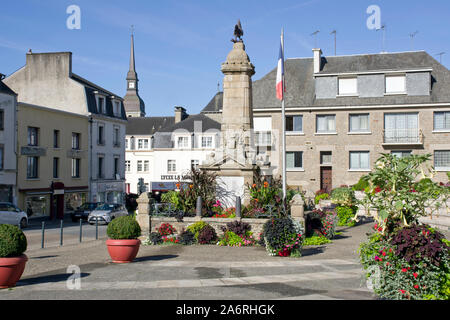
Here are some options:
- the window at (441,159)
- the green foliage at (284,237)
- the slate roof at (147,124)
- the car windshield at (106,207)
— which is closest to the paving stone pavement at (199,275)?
the green foliage at (284,237)

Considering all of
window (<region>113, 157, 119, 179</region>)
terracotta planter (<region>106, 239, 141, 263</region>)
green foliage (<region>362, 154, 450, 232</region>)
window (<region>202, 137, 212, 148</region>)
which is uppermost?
window (<region>202, 137, 212, 148</region>)

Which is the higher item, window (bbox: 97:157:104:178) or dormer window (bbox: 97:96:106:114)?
dormer window (bbox: 97:96:106:114)

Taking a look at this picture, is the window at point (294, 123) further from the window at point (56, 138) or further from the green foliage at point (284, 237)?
the green foliage at point (284, 237)

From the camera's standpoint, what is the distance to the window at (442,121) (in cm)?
3650

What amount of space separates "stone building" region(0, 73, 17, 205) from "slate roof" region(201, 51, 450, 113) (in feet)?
60.8

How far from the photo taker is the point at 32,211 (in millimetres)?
36312

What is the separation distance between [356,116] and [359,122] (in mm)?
531

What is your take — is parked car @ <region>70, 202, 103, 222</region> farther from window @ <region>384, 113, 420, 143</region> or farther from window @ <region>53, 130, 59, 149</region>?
window @ <region>384, 113, 420, 143</region>

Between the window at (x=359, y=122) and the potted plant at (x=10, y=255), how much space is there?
32.2 meters

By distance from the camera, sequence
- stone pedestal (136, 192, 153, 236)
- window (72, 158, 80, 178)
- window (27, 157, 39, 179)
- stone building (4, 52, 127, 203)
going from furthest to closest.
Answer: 1. stone building (4, 52, 127, 203)
2. window (72, 158, 80, 178)
3. window (27, 157, 39, 179)
4. stone pedestal (136, 192, 153, 236)

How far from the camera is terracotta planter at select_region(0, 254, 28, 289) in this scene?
9.74m

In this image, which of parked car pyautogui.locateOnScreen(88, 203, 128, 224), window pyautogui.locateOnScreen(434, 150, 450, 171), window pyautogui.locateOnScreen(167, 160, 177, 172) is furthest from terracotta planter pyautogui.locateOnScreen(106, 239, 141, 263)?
window pyautogui.locateOnScreen(167, 160, 177, 172)

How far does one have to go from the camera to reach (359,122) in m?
38.4

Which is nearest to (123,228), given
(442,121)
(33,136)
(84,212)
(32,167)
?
(84,212)
